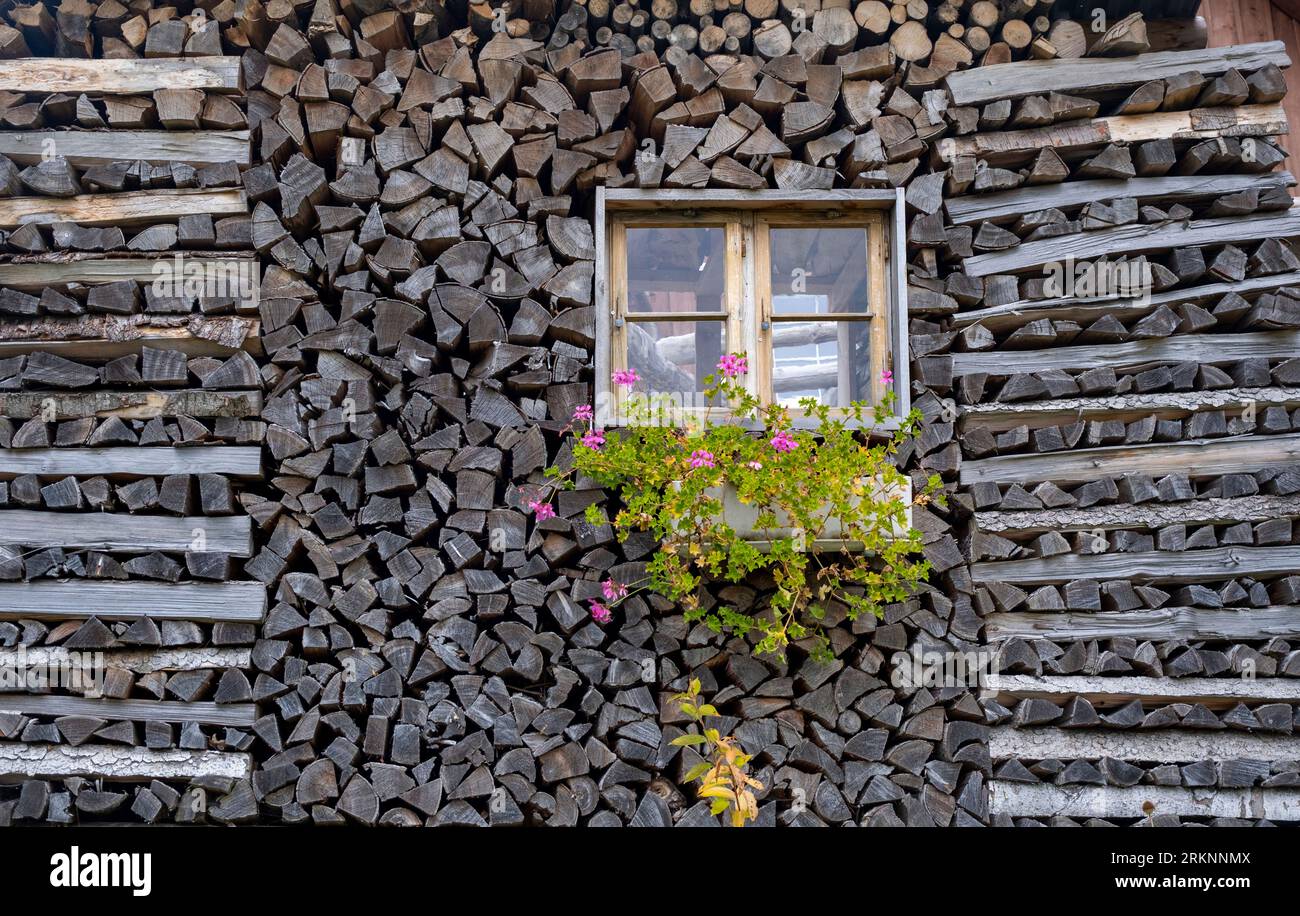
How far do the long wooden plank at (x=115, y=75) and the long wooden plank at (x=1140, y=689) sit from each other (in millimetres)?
4172

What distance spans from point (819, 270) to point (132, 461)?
119 inches

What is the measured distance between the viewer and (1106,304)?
4.23 metres

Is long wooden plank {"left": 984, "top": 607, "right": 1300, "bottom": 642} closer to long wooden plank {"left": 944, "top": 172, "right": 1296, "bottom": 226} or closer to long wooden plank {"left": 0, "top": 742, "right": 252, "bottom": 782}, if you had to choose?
long wooden plank {"left": 944, "top": 172, "right": 1296, "bottom": 226}

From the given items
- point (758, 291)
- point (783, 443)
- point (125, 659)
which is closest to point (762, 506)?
point (783, 443)

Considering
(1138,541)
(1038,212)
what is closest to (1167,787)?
(1138,541)

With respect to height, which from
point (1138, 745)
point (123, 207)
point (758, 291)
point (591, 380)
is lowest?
point (1138, 745)

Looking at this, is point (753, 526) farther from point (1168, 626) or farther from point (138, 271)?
point (138, 271)

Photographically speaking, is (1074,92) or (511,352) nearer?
(511,352)

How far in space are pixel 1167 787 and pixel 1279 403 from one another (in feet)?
5.57

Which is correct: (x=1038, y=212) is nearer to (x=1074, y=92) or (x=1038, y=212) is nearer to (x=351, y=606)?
(x=1074, y=92)

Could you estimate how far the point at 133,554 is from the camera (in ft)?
13.1

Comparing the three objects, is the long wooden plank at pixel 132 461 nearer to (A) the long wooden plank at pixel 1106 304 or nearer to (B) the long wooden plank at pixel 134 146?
(B) the long wooden plank at pixel 134 146

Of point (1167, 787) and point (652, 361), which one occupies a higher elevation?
point (652, 361)
